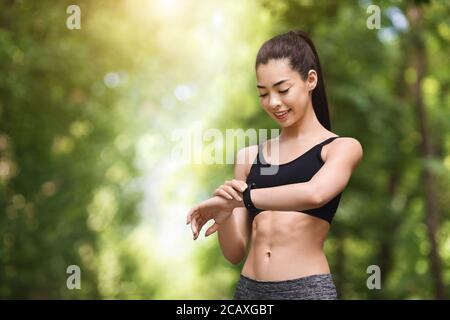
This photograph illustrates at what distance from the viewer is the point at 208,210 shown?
2.68 meters

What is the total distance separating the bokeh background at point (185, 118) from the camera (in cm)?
1281

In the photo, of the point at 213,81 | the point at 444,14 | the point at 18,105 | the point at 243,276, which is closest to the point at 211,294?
the point at 213,81

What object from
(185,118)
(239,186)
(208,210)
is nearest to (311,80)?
(239,186)

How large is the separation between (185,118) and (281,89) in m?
15.7

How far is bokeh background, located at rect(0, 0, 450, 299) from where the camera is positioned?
1281 cm

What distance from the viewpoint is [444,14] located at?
11.8 m

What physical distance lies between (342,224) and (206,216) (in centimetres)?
1190

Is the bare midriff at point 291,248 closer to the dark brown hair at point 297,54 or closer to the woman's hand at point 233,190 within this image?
the woman's hand at point 233,190

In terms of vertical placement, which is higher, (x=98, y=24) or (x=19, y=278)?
(x=98, y=24)

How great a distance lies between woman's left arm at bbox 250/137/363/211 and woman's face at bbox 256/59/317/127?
0.25m

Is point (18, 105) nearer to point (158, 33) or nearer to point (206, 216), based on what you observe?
point (158, 33)

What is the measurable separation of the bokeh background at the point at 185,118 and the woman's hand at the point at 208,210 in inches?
285

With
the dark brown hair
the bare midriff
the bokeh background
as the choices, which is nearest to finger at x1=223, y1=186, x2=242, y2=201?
the bare midriff

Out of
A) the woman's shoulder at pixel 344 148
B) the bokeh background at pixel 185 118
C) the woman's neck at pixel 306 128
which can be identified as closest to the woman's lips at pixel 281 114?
the woman's neck at pixel 306 128
